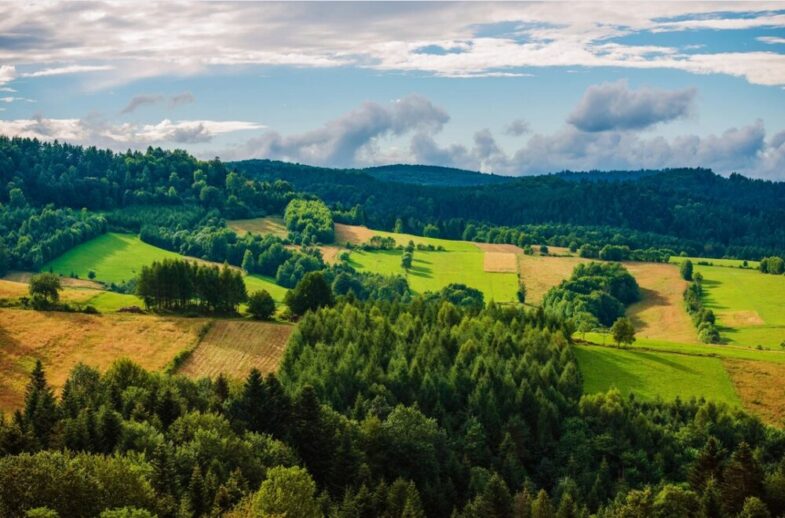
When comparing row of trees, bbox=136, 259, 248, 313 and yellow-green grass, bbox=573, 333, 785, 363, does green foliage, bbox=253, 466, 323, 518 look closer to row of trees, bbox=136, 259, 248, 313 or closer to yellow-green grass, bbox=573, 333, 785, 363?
row of trees, bbox=136, 259, 248, 313

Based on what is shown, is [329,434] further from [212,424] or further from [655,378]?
[655,378]

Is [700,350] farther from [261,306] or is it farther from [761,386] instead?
[261,306]

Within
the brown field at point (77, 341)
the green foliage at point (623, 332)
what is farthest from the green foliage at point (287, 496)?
the green foliage at point (623, 332)

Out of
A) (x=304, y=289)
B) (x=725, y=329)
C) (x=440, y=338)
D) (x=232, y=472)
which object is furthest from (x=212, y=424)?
(x=725, y=329)

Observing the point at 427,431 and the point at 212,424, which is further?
the point at 427,431

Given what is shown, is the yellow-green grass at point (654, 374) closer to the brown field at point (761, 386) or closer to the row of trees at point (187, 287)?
the brown field at point (761, 386)

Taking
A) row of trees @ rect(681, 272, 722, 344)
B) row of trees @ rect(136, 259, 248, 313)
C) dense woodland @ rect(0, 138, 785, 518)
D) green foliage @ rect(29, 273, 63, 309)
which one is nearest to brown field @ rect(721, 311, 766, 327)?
row of trees @ rect(681, 272, 722, 344)

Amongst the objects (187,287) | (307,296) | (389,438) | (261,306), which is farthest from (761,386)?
(187,287)
